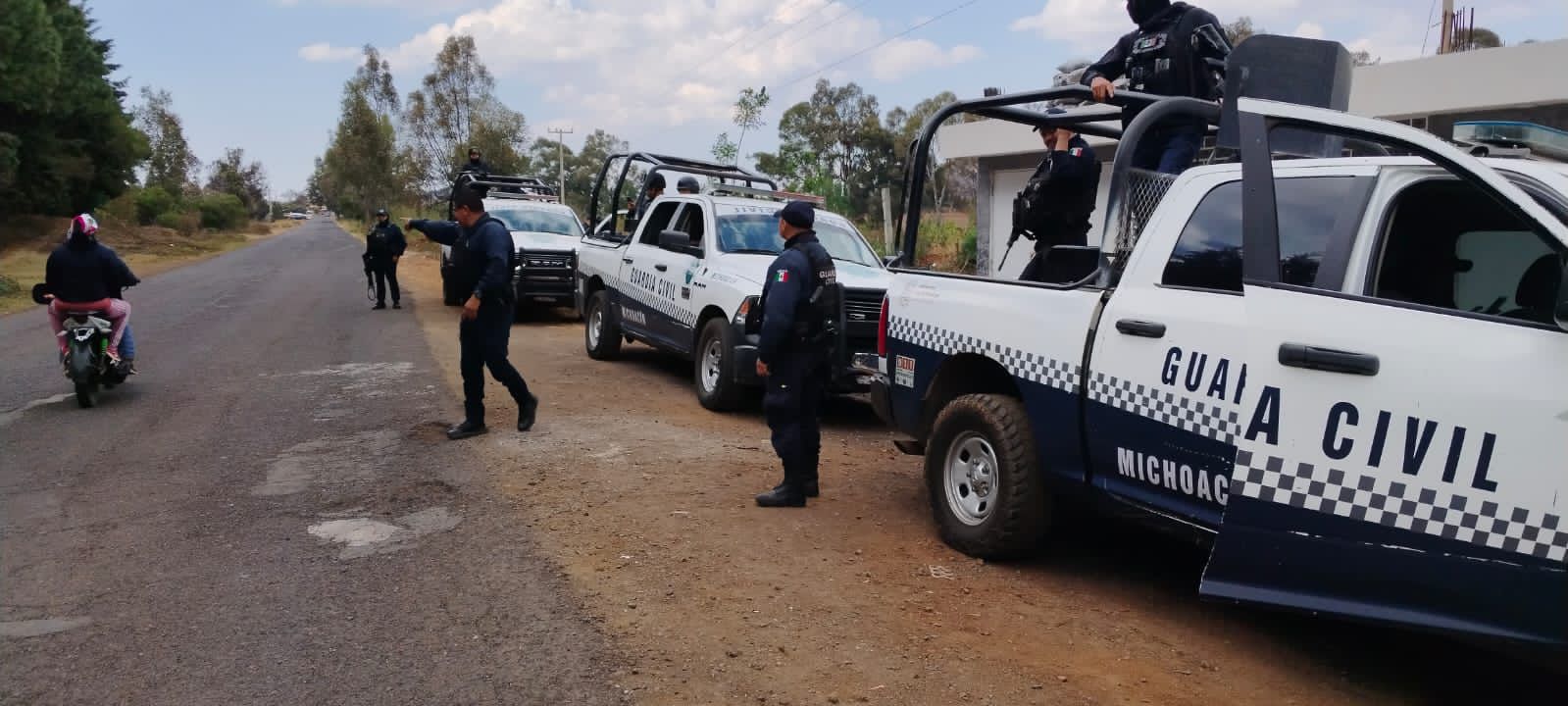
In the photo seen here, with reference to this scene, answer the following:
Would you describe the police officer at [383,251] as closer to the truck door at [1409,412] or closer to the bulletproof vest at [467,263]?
the bulletproof vest at [467,263]

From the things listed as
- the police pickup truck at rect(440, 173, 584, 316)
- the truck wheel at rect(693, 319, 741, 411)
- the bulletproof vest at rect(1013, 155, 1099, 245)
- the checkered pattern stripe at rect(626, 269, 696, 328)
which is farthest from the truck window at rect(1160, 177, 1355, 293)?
the police pickup truck at rect(440, 173, 584, 316)

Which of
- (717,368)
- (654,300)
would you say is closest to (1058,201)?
(717,368)

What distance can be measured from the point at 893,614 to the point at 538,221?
1411 cm

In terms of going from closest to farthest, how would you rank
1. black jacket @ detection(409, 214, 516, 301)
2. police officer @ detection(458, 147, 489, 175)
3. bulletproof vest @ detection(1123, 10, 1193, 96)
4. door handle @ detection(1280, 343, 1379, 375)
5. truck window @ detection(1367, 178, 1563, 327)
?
door handle @ detection(1280, 343, 1379, 375) → truck window @ detection(1367, 178, 1563, 327) → bulletproof vest @ detection(1123, 10, 1193, 96) → black jacket @ detection(409, 214, 516, 301) → police officer @ detection(458, 147, 489, 175)

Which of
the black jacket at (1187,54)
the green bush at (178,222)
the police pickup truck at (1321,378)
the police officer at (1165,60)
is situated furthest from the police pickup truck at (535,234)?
Answer: the green bush at (178,222)

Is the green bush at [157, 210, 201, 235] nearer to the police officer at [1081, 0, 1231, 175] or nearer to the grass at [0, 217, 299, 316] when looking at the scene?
the grass at [0, 217, 299, 316]

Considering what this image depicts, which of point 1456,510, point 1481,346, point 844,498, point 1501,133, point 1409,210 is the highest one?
point 1501,133

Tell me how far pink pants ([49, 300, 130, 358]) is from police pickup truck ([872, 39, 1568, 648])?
7946 millimetres

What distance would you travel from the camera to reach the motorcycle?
8773mm

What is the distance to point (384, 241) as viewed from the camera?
17594 mm

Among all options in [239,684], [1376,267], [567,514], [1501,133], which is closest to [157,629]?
[239,684]

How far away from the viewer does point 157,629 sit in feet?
13.8

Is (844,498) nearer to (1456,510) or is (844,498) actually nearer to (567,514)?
(567,514)

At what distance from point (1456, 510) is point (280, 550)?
4.94 metres
